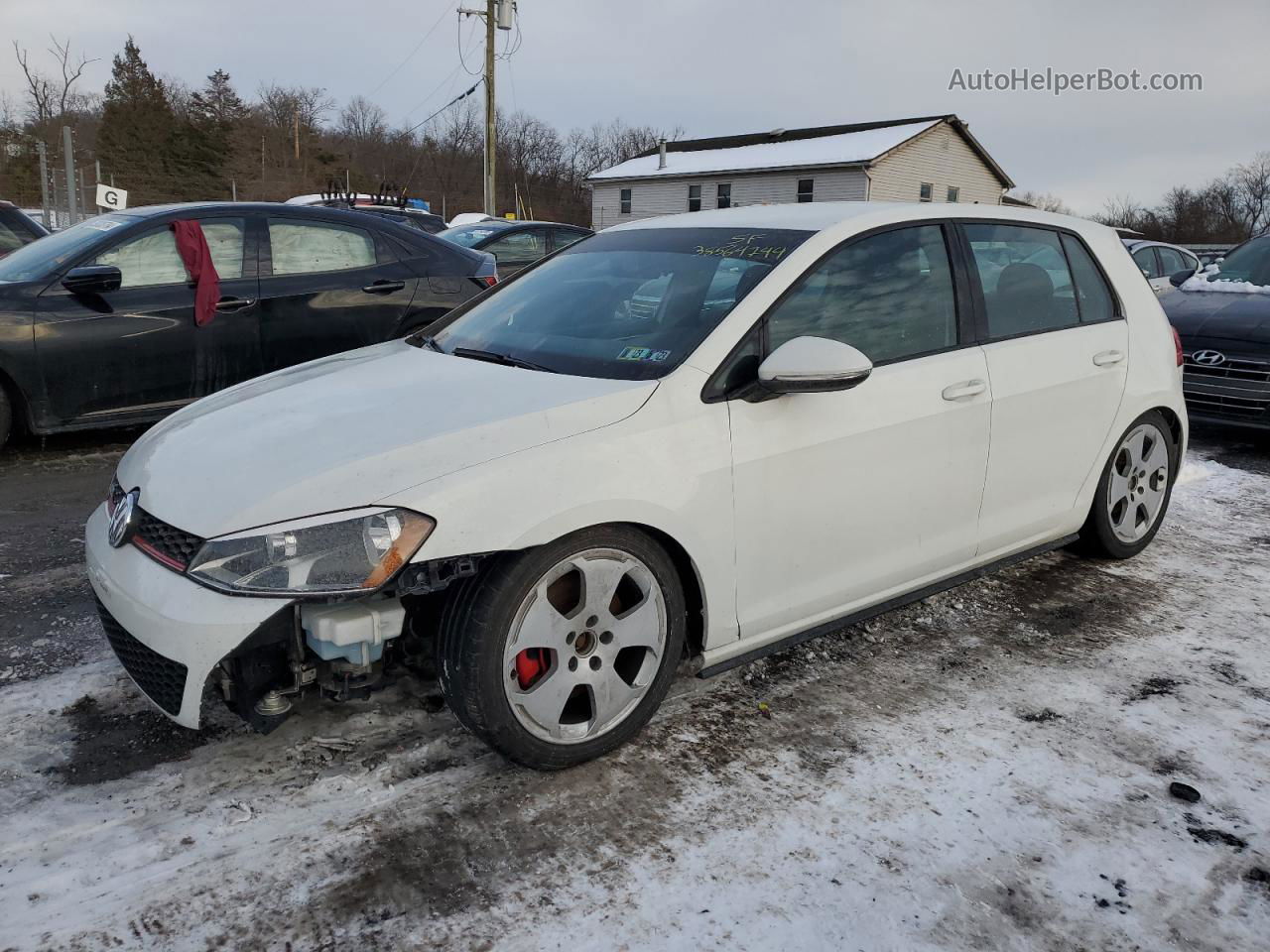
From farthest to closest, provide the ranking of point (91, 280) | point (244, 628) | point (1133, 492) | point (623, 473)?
point (91, 280), point (1133, 492), point (623, 473), point (244, 628)

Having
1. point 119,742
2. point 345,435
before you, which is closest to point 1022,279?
point 345,435

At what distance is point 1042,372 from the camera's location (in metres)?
3.65

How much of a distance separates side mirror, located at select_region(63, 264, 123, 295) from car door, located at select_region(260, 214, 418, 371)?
85cm

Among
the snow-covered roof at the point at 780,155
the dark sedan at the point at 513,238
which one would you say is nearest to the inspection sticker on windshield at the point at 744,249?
the dark sedan at the point at 513,238

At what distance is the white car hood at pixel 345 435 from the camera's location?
7.64 ft

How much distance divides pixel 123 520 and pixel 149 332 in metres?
3.55

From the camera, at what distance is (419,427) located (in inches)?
99.6

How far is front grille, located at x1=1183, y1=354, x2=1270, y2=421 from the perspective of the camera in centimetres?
659

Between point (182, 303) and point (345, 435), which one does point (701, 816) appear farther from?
point (182, 303)

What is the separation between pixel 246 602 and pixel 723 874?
1300 millimetres

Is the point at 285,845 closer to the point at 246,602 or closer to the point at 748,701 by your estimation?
the point at 246,602

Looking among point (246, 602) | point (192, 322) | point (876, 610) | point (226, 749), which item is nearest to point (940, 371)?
point (876, 610)

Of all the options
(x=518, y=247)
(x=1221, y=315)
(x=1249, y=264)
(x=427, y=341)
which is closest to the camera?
(x=427, y=341)

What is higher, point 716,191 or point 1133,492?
point 716,191
